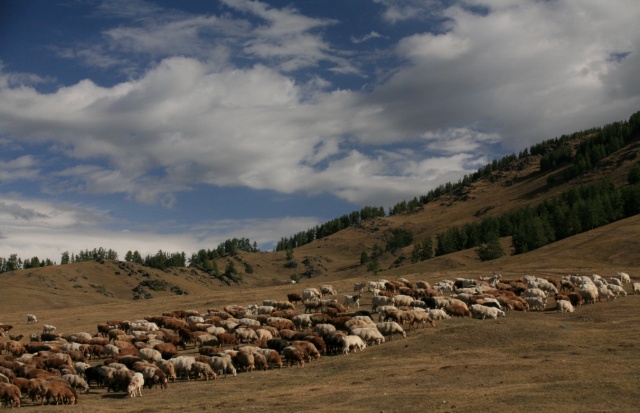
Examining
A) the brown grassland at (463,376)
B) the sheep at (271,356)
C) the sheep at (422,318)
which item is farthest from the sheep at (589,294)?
the sheep at (271,356)

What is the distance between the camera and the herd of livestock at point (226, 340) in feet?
88.1

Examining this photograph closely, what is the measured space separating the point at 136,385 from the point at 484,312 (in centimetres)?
2317

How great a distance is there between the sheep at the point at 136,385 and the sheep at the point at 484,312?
22.5 meters

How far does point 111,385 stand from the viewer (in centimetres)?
2666

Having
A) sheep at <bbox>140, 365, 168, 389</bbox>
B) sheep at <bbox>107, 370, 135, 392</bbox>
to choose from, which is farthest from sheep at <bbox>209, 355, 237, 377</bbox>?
sheep at <bbox>107, 370, 135, 392</bbox>

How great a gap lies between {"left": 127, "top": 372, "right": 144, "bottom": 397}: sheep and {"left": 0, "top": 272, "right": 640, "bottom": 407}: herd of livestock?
4 cm

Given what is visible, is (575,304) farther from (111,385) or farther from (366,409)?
(111,385)

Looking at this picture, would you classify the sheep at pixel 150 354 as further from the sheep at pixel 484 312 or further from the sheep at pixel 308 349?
the sheep at pixel 484 312

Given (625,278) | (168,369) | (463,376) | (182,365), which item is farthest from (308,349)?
(625,278)

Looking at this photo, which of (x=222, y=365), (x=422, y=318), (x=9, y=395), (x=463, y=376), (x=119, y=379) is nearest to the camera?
(x=9, y=395)

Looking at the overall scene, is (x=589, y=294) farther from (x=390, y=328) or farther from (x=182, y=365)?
(x=182, y=365)

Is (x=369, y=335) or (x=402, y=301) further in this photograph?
(x=402, y=301)

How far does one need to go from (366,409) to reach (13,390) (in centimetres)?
1467

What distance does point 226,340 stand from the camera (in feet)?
118
